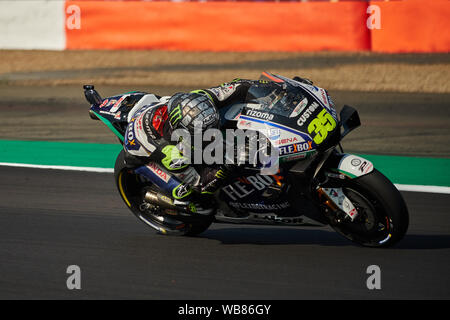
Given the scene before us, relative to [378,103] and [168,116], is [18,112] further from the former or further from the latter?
[168,116]

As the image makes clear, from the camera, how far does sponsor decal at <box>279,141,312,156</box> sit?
18.2 feet

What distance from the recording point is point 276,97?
18.8 feet

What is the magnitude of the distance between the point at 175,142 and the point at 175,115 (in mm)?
524

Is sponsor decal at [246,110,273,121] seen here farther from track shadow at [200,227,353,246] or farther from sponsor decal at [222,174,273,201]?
track shadow at [200,227,353,246]

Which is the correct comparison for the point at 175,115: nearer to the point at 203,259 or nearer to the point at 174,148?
the point at 174,148

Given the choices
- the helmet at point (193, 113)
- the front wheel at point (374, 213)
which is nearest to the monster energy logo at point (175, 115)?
the helmet at point (193, 113)

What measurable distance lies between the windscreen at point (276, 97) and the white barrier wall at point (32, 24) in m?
12.8

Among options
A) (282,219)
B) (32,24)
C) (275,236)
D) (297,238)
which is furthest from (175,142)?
(32,24)

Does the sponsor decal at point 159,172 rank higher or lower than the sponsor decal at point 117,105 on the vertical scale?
lower

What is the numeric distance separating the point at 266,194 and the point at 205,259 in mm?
645

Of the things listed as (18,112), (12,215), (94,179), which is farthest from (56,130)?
(12,215)

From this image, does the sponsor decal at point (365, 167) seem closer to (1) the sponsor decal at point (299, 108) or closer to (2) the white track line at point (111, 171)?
(1) the sponsor decal at point (299, 108)

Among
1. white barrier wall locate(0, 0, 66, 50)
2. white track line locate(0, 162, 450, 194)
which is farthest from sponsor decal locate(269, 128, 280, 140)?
white barrier wall locate(0, 0, 66, 50)

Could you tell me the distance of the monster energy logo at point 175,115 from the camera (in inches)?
220
